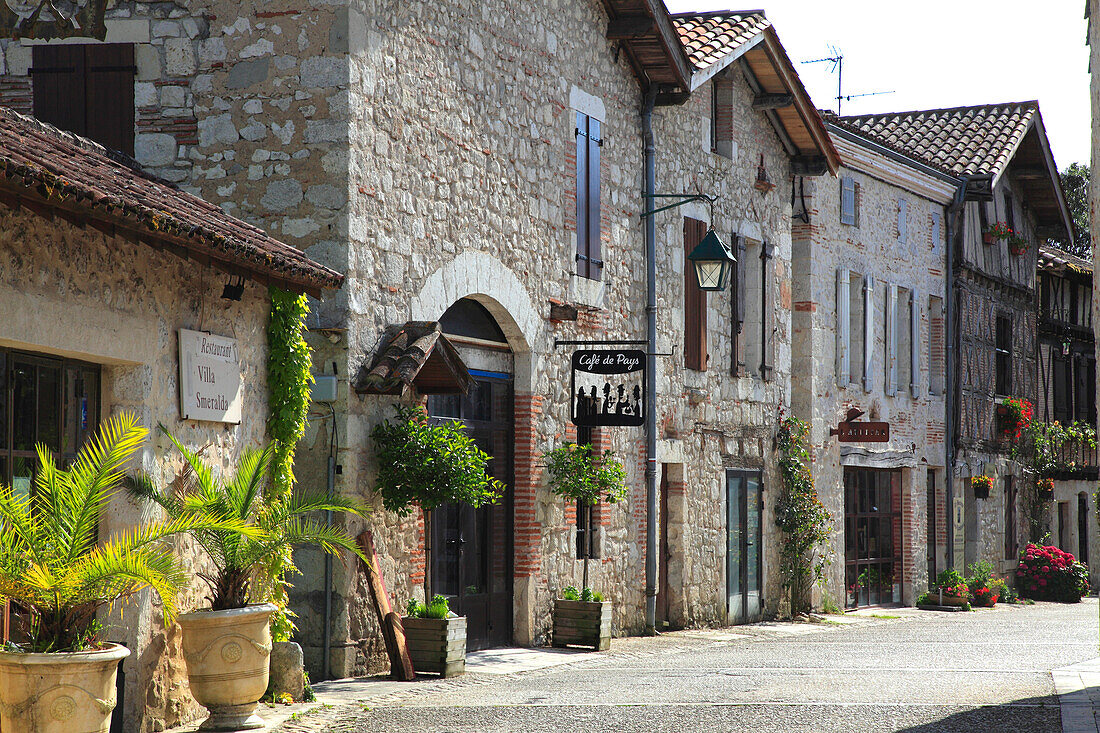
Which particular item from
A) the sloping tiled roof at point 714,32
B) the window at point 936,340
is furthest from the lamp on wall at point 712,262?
the window at point 936,340

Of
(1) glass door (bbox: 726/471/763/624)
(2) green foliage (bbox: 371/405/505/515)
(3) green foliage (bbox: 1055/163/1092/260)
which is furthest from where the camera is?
(3) green foliage (bbox: 1055/163/1092/260)

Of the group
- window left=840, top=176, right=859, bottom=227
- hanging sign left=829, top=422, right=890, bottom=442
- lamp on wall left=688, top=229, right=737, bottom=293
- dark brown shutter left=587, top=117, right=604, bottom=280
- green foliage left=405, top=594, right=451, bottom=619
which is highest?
window left=840, top=176, right=859, bottom=227

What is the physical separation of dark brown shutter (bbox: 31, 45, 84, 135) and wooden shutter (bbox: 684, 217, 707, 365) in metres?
6.90

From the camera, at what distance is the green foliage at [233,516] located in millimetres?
7422

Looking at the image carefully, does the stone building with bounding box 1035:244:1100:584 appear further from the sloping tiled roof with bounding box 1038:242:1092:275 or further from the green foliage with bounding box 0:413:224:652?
the green foliage with bounding box 0:413:224:652

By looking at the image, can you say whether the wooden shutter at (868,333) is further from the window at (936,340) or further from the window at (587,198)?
the window at (587,198)

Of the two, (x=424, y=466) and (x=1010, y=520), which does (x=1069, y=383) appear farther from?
(x=424, y=466)

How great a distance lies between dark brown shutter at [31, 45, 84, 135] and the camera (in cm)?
1056

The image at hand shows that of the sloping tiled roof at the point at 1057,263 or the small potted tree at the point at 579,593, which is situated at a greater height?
the sloping tiled roof at the point at 1057,263

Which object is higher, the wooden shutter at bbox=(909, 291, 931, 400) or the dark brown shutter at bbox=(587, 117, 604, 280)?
the dark brown shutter at bbox=(587, 117, 604, 280)

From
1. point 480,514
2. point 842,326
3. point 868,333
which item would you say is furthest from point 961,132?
point 480,514

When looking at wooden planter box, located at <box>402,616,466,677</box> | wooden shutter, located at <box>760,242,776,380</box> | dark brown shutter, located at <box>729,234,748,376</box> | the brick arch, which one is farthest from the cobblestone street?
wooden shutter, located at <box>760,242,776,380</box>

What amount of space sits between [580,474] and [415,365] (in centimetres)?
309

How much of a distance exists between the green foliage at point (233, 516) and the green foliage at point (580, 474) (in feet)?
14.4
